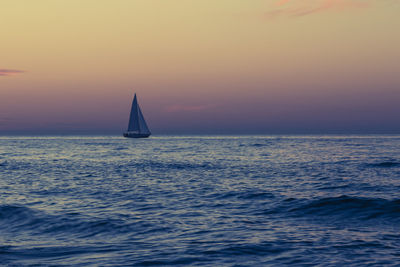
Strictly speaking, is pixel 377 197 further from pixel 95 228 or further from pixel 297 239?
pixel 95 228

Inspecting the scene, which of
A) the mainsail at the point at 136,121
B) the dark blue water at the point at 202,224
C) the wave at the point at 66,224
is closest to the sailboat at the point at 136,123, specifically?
the mainsail at the point at 136,121

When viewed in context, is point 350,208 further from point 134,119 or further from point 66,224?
point 134,119

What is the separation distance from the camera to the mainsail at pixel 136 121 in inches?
6053

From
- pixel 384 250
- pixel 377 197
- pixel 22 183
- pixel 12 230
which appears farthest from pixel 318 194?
pixel 22 183

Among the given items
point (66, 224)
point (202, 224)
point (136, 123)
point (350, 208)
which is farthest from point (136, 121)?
point (202, 224)

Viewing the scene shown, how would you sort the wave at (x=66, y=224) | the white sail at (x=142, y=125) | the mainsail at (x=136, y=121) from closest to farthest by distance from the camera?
1. the wave at (x=66, y=224)
2. the mainsail at (x=136, y=121)
3. the white sail at (x=142, y=125)

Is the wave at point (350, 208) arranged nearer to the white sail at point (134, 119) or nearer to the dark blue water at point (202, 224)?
the dark blue water at point (202, 224)

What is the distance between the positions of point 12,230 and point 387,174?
90.2 ft

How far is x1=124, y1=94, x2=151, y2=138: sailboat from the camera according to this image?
154 metres

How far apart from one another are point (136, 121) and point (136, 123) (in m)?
1.27

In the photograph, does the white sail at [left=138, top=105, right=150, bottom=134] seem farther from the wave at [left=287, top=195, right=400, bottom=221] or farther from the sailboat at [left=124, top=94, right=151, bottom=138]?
the wave at [left=287, top=195, right=400, bottom=221]

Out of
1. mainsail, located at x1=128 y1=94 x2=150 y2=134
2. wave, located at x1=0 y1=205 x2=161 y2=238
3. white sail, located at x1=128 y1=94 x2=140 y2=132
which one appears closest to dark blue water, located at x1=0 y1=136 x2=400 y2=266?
wave, located at x1=0 y1=205 x2=161 y2=238

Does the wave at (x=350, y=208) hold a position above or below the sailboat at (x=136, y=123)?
below

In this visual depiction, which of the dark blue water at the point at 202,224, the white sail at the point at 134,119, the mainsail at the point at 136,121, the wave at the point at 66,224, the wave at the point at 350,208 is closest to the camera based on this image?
the dark blue water at the point at 202,224
